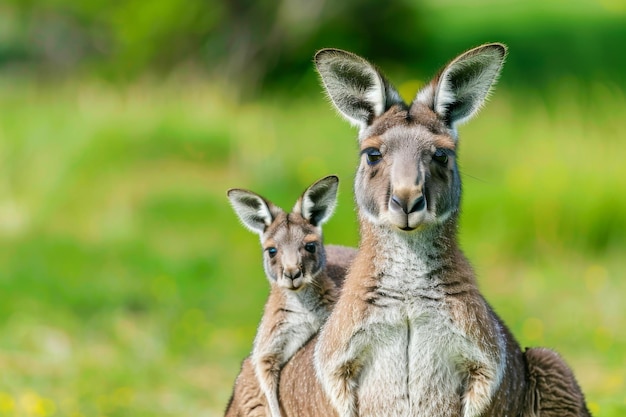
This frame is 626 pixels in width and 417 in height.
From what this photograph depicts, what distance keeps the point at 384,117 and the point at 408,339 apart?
1.00 metres

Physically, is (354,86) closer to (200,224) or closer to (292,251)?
(292,251)

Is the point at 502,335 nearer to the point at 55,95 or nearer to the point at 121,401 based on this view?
the point at 121,401

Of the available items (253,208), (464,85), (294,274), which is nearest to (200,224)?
(253,208)

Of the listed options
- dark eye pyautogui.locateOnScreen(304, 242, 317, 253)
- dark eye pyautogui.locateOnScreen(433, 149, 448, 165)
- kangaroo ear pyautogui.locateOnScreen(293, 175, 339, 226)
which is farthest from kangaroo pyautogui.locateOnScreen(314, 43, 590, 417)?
kangaroo ear pyautogui.locateOnScreen(293, 175, 339, 226)

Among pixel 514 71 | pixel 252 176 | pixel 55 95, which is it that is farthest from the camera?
pixel 514 71

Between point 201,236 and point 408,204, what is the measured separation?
321 inches

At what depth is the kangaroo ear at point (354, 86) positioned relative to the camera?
517 centimetres

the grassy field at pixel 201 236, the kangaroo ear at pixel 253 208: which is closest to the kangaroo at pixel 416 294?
the kangaroo ear at pixel 253 208

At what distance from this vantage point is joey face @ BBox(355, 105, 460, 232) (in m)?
4.68

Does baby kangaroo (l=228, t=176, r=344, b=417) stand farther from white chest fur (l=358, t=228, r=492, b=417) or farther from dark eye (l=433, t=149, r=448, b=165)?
dark eye (l=433, t=149, r=448, b=165)

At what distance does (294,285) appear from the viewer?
6008 mm

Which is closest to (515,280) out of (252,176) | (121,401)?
(252,176)

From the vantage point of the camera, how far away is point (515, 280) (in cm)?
1205

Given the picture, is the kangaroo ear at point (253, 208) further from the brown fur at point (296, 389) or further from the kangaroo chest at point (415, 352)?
the kangaroo chest at point (415, 352)
